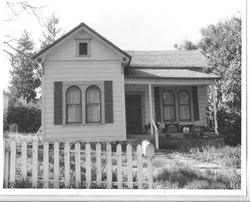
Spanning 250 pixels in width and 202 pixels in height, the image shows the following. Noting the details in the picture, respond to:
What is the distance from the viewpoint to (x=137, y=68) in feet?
32.1

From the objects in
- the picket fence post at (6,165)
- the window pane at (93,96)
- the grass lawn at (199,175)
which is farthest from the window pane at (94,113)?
the picket fence post at (6,165)

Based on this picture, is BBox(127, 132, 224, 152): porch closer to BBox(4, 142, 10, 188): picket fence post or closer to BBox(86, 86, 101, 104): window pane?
BBox(86, 86, 101, 104): window pane

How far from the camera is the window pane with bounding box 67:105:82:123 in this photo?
830cm

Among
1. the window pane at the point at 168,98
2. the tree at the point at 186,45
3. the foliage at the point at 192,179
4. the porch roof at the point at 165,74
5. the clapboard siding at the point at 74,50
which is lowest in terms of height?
the foliage at the point at 192,179

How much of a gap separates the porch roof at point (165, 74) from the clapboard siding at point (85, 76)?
734 mm

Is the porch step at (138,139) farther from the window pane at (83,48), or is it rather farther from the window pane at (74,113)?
the window pane at (83,48)

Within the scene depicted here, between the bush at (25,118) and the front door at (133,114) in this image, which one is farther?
the bush at (25,118)

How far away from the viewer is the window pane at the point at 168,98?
9.95 meters

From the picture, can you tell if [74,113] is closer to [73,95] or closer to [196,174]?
[73,95]

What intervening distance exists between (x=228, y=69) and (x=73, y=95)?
461 centimetres

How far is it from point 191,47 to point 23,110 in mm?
10774

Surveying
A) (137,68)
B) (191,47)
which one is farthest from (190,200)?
(191,47)

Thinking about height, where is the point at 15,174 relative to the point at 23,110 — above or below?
below
